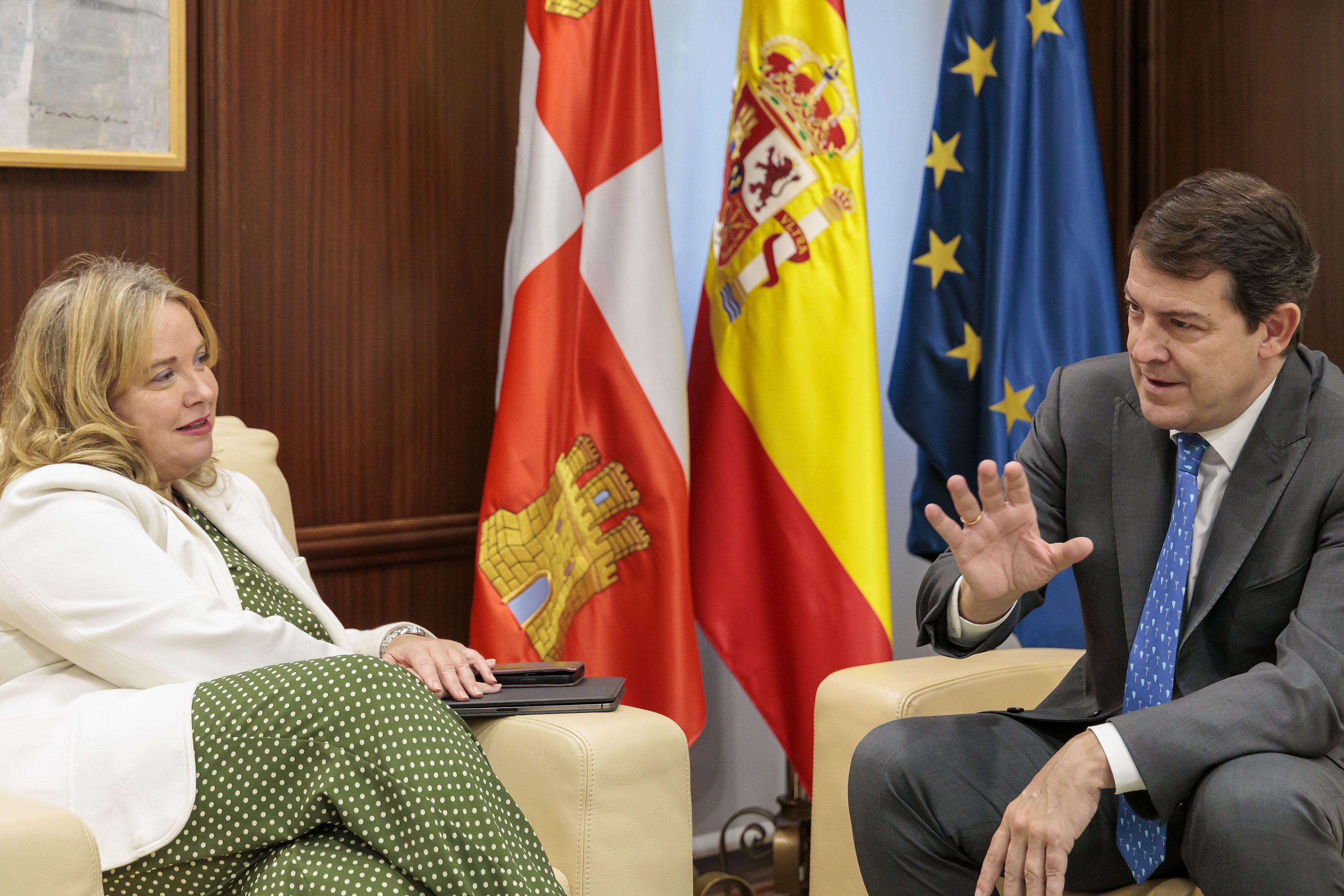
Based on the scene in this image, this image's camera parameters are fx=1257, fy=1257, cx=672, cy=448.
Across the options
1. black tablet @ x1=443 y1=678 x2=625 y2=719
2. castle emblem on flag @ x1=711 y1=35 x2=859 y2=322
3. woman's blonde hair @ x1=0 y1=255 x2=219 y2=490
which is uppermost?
castle emblem on flag @ x1=711 y1=35 x2=859 y2=322

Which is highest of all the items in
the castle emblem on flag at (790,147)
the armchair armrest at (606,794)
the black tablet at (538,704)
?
the castle emblem on flag at (790,147)

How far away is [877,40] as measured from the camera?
3086 mm

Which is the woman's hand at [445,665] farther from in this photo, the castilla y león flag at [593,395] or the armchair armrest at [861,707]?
the armchair armrest at [861,707]

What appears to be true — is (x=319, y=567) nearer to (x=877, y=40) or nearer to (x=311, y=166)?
(x=311, y=166)

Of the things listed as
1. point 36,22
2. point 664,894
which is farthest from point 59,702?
point 36,22

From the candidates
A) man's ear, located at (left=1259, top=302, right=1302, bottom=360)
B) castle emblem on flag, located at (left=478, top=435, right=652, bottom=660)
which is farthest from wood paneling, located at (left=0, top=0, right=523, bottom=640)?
man's ear, located at (left=1259, top=302, right=1302, bottom=360)

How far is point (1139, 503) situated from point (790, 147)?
3.49 feet

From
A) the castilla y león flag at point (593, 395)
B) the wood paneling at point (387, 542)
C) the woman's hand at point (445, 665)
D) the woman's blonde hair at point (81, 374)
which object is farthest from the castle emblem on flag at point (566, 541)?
the woman's blonde hair at point (81, 374)

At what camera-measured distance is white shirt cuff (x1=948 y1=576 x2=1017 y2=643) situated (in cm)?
167

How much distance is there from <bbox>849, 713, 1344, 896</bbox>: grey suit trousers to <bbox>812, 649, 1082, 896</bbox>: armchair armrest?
0.07m

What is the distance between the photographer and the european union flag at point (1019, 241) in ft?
8.61

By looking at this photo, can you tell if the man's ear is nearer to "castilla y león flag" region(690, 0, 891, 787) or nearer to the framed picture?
"castilla y león flag" region(690, 0, 891, 787)

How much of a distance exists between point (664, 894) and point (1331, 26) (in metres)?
2.38

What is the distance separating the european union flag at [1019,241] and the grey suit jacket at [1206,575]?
0.80m
